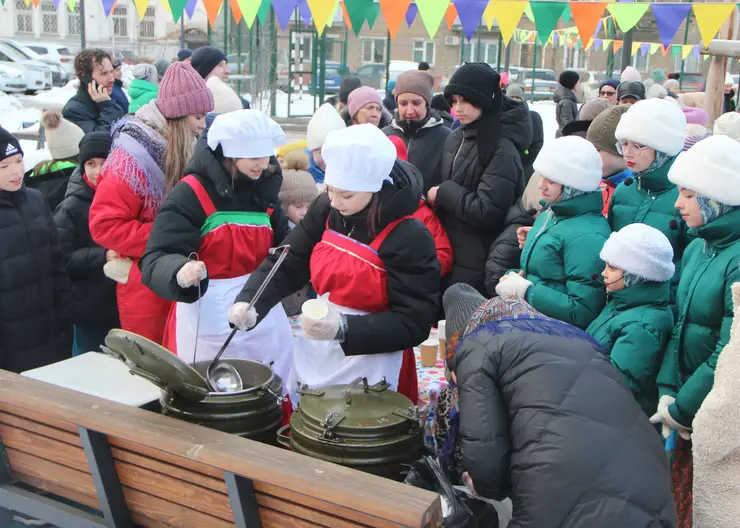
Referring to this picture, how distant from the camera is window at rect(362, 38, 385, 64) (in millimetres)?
29609

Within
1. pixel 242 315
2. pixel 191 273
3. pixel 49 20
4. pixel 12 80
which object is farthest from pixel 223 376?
pixel 49 20

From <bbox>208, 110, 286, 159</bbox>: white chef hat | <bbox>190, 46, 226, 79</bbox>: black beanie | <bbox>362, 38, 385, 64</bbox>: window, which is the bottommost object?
<bbox>208, 110, 286, 159</bbox>: white chef hat

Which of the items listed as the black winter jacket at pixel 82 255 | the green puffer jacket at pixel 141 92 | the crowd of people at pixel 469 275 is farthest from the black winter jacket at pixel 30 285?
the green puffer jacket at pixel 141 92

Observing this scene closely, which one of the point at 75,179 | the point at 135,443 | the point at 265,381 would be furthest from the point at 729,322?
the point at 75,179

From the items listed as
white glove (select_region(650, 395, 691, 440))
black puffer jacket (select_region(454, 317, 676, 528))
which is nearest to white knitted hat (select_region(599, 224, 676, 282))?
white glove (select_region(650, 395, 691, 440))

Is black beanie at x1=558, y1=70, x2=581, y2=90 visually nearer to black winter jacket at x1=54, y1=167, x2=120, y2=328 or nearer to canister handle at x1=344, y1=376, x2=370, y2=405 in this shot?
black winter jacket at x1=54, y1=167, x2=120, y2=328

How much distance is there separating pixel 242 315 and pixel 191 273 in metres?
0.24

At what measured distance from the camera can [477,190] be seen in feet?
12.0

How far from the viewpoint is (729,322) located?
90.4 inches

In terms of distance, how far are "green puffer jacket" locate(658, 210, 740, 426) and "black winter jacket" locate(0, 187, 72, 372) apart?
2673 millimetres

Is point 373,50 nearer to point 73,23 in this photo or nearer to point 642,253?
point 73,23

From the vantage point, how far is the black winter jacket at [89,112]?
19.3 ft

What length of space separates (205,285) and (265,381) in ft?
2.01

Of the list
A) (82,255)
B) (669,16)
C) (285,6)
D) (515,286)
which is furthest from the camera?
(285,6)
